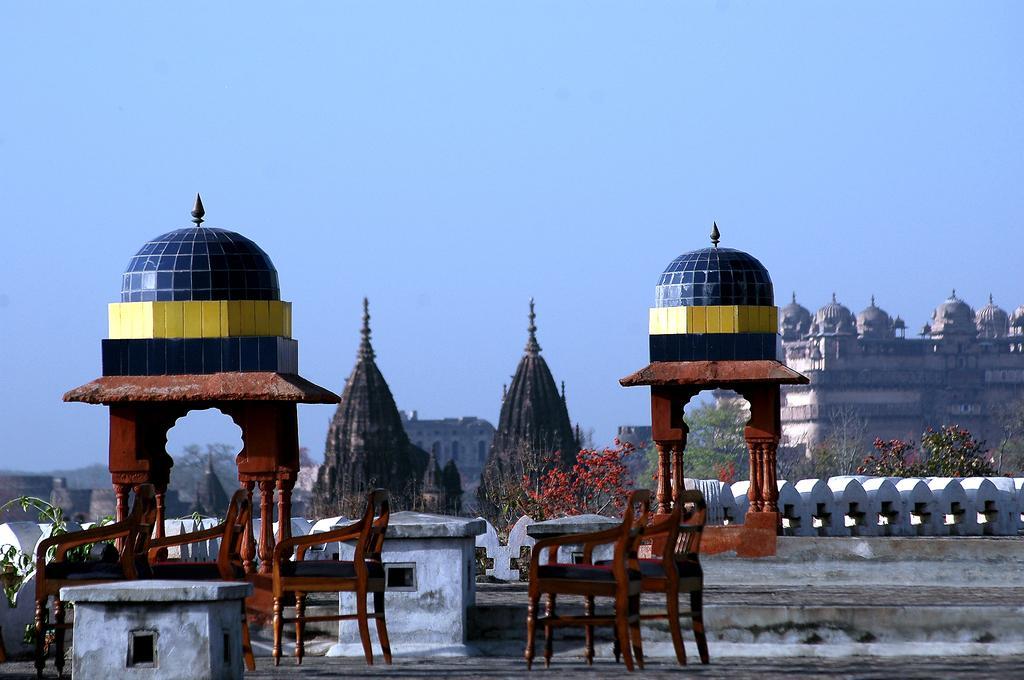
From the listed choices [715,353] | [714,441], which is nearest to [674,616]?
[715,353]

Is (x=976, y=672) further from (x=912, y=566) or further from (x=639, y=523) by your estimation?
(x=912, y=566)

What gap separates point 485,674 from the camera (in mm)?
9289

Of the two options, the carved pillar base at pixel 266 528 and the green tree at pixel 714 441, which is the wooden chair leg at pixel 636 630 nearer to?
the carved pillar base at pixel 266 528

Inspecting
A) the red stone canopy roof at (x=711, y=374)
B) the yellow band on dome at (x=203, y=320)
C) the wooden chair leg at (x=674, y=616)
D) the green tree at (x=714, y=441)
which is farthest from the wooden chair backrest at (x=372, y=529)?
the green tree at (x=714, y=441)

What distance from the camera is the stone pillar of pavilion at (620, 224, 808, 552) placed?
15.7 meters

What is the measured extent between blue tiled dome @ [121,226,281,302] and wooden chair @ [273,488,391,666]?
2.82m

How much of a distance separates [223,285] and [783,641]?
4.24 m

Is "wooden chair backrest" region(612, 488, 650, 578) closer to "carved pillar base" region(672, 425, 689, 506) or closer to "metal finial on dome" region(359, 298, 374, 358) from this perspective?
"carved pillar base" region(672, 425, 689, 506)

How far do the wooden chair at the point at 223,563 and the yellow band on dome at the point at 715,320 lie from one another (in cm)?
622

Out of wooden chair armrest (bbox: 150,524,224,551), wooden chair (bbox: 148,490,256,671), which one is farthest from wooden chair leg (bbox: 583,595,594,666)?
wooden chair armrest (bbox: 150,524,224,551)

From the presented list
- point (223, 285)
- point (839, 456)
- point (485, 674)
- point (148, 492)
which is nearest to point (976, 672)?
point (485, 674)

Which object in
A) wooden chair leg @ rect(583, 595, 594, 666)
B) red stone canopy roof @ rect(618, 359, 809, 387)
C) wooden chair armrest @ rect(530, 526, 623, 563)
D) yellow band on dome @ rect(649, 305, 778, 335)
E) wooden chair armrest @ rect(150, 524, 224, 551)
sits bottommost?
wooden chair leg @ rect(583, 595, 594, 666)

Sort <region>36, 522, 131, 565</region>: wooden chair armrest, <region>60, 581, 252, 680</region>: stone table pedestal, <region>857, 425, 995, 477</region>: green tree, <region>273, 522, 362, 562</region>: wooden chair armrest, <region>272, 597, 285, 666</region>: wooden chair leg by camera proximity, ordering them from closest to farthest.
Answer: <region>60, 581, 252, 680</region>: stone table pedestal → <region>36, 522, 131, 565</region>: wooden chair armrest → <region>273, 522, 362, 562</region>: wooden chair armrest → <region>272, 597, 285, 666</region>: wooden chair leg → <region>857, 425, 995, 477</region>: green tree

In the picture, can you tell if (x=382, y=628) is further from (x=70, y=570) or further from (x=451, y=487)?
(x=451, y=487)
